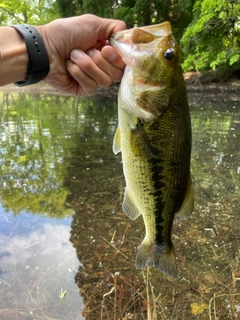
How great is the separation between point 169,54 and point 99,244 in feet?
10.0

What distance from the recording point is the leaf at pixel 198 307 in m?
3.21

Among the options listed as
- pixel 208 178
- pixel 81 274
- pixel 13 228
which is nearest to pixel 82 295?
pixel 81 274

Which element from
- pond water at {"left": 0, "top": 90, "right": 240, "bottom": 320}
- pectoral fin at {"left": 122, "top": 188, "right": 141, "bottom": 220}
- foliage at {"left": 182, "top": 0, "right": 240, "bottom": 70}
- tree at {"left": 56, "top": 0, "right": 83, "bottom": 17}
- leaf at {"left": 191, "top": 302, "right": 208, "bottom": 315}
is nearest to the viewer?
pectoral fin at {"left": 122, "top": 188, "right": 141, "bottom": 220}

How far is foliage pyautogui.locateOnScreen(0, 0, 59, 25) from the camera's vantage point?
1247 inches

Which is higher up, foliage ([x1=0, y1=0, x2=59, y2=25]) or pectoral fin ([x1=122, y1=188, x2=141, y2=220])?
pectoral fin ([x1=122, y1=188, x2=141, y2=220])

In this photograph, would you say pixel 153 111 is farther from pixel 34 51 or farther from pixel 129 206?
pixel 34 51

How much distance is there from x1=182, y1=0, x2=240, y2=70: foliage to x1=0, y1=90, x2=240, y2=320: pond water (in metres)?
8.32

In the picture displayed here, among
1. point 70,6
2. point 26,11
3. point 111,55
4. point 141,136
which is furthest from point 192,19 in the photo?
point 141,136

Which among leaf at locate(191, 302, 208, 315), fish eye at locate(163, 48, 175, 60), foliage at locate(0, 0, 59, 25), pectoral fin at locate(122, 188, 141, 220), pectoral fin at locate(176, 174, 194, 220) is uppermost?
fish eye at locate(163, 48, 175, 60)

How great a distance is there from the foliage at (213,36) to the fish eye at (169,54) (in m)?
13.2

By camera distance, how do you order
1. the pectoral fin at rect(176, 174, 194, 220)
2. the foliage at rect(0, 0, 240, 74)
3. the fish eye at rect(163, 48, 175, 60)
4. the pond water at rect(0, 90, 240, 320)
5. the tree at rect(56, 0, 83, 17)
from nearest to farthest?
the fish eye at rect(163, 48, 175, 60) → the pectoral fin at rect(176, 174, 194, 220) → the pond water at rect(0, 90, 240, 320) → the foliage at rect(0, 0, 240, 74) → the tree at rect(56, 0, 83, 17)

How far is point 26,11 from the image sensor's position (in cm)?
3400

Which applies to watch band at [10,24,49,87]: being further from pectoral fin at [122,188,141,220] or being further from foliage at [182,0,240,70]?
foliage at [182,0,240,70]

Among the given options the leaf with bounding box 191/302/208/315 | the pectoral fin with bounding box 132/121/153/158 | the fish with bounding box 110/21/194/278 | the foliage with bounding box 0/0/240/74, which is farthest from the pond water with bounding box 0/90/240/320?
the foliage with bounding box 0/0/240/74
